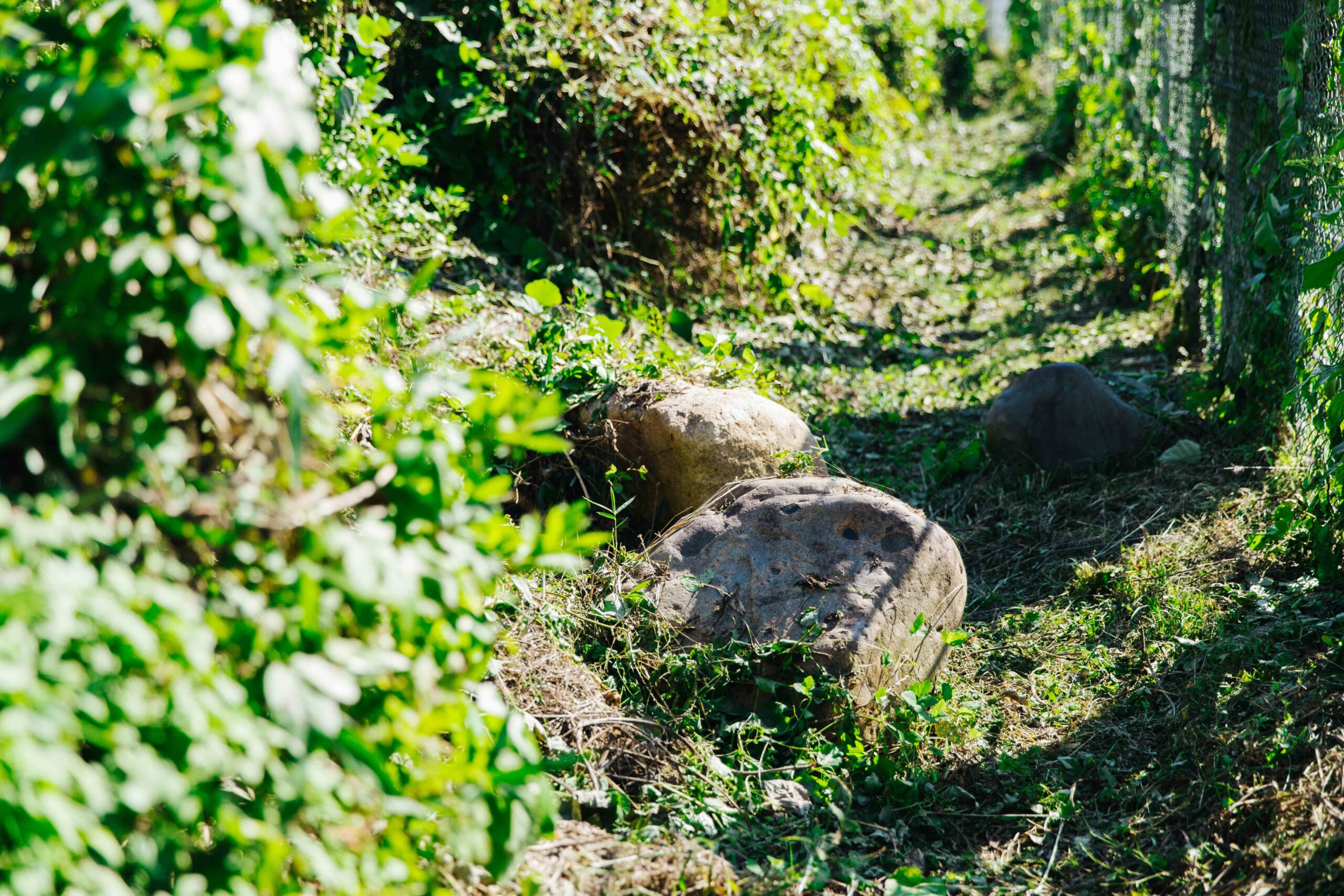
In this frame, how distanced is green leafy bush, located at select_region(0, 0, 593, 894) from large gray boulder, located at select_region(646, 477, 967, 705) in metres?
1.32

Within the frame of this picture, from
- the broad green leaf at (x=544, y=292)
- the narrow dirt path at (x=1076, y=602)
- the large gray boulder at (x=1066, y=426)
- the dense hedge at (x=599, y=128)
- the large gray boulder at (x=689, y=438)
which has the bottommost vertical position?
the narrow dirt path at (x=1076, y=602)

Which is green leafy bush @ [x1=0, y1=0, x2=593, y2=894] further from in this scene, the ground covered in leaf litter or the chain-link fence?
the chain-link fence

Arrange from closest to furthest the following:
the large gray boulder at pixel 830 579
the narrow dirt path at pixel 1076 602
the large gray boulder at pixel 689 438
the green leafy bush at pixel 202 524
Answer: the green leafy bush at pixel 202 524 → the narrow dirt path at pixel 1076 602 → the large gray boulder at pixel 830 579 → the large gray boulder at pixel 689 438

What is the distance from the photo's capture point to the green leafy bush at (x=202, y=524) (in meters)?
1.23

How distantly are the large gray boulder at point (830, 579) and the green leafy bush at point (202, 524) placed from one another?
1.32 meters

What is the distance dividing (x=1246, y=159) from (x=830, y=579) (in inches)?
107

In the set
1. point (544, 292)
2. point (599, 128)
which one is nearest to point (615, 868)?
point (544, 292)

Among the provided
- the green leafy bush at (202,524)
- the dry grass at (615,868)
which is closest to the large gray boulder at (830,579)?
the dry grass at (615,868)

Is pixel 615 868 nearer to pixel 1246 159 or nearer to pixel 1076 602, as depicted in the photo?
pixel 1076 602

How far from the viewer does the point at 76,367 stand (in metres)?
1.34

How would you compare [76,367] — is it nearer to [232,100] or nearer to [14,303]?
[14,303]

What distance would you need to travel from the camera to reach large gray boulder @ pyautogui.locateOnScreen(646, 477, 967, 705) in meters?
2.81

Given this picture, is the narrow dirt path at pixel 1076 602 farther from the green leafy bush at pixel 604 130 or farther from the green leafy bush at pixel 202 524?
the green leafy bush at pixel 202 524

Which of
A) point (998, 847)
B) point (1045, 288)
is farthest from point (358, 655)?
point (1045, 288)
